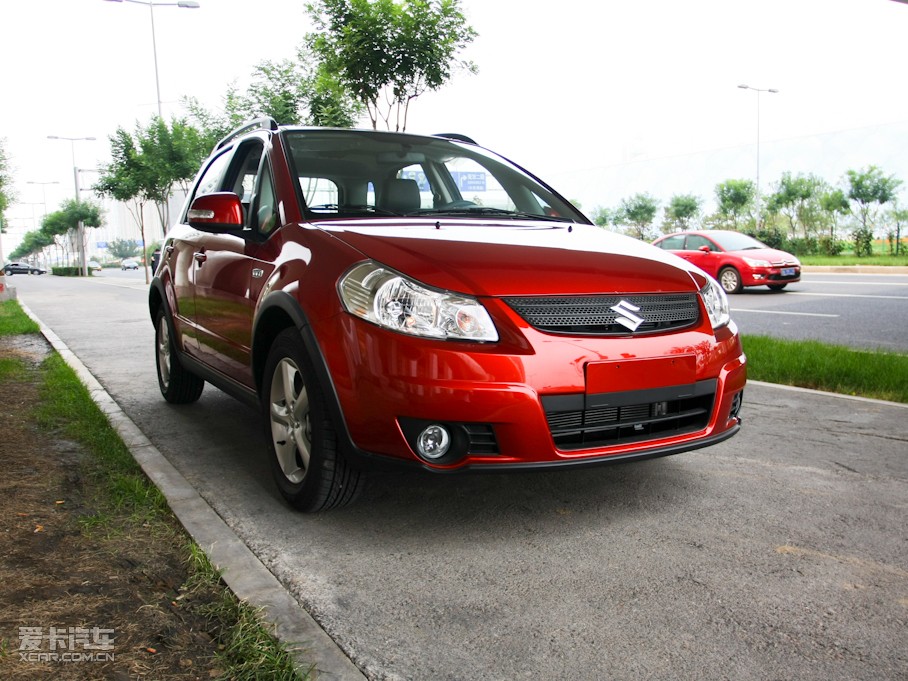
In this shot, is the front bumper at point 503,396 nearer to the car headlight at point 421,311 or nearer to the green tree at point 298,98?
the car headlight at point 421,311

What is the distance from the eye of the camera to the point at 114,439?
176 inches

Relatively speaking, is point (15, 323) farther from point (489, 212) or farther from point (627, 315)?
point (627, 315)

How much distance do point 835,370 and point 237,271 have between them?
4.51 meters

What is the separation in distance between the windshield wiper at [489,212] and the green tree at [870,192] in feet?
95.5

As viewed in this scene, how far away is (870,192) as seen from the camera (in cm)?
3030

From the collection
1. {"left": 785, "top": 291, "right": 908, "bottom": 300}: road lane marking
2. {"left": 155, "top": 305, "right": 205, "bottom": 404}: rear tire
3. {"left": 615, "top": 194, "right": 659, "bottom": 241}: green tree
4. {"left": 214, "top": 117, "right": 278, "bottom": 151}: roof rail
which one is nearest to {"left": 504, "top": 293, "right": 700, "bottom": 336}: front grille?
{"left": 214, "top": 117, "right": 278, "bottom": 151}: roof rail

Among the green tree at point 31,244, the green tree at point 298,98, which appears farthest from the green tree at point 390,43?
the green tree at point 31,244

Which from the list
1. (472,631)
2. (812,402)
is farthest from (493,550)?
(812,402)

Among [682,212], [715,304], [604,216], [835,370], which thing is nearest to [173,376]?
[715,304]

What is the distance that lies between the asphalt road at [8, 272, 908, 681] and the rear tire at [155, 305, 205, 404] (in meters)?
0.96

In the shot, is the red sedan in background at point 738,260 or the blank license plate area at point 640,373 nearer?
the blank license plate area at point 640,373

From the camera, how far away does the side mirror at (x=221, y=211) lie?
3.80 m

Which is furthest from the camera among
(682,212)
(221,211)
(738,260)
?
(682,212)

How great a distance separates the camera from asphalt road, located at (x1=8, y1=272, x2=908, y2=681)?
226 centimetres
